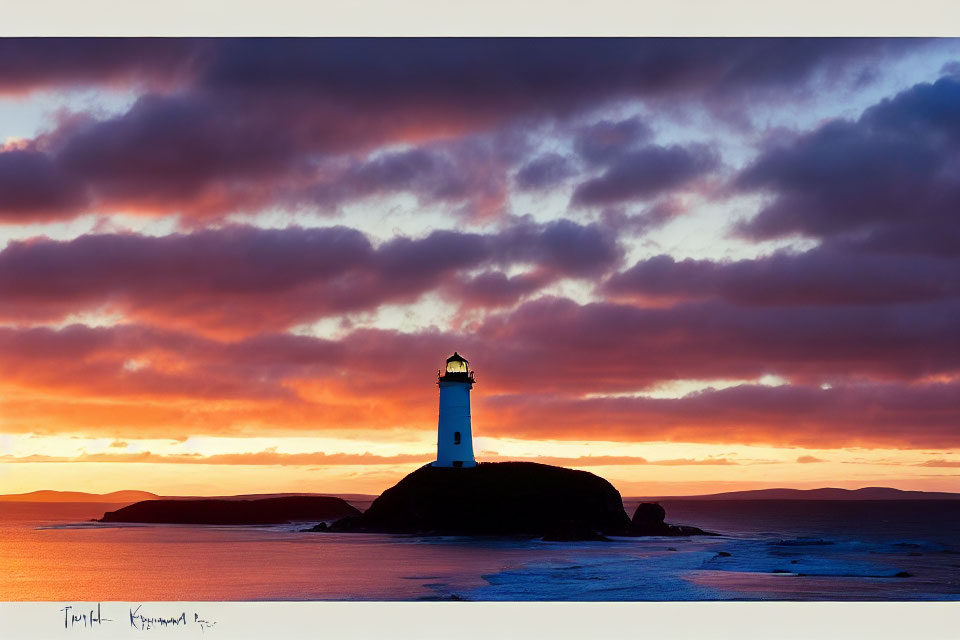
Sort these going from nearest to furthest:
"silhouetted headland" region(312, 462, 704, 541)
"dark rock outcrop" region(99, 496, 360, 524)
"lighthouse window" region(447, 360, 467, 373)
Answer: "silhouetted headland" region(312, 462, 704, 541)
"lighthouse window" region(447, 360, 467, 373)
"dark rock outcrop" region(99, 496, 360, 524)

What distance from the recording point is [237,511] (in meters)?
105

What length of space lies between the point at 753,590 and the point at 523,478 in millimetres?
21601

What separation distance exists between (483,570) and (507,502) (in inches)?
585

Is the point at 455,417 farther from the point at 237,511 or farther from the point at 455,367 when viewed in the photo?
the point at 237,511

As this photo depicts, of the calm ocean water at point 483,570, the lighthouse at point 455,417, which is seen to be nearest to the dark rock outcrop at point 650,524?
the calm ocean water at point 483,570

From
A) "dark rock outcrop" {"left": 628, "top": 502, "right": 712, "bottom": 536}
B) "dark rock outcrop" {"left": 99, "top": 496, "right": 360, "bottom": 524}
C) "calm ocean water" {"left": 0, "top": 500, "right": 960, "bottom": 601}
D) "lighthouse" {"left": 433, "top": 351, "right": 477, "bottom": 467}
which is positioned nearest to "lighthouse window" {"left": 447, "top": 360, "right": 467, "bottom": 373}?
"lighthouse" {"left": 433, "top": 351, "right": 477, "bottom": 467}

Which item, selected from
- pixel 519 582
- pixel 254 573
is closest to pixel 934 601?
pixel 519 582

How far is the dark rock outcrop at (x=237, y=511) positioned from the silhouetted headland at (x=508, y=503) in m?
49.1

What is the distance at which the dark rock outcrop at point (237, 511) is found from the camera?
104312 mm

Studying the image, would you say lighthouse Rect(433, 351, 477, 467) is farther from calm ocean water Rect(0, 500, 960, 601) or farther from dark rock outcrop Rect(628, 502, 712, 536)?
dark rock outcrop Rect(628, 502, 712, 536)

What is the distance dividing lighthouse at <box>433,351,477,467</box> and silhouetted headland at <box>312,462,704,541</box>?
793mm
